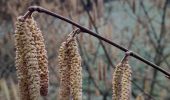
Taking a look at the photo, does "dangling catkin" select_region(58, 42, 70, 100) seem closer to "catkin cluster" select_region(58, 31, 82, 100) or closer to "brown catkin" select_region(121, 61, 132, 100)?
"catkin cluster" select_region(58, 31, 82, 100)

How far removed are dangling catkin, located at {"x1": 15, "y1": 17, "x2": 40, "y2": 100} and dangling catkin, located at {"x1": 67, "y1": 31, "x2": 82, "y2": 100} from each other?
11cm

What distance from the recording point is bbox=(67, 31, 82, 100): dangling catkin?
Result: 855 millimetres

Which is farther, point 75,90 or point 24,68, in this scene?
point 75,90

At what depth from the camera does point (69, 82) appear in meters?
0.86

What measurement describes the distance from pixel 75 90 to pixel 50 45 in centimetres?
338

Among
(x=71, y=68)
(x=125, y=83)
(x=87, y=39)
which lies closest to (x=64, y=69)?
(x=71, y=68)

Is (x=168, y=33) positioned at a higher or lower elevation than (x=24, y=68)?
higher

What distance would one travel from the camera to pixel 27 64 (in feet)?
2.46

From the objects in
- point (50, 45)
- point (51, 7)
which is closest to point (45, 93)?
point (51, 7)

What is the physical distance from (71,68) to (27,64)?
5.0 inches

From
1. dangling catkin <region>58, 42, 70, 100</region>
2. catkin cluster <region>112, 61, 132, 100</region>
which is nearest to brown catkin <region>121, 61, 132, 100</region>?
catkin cluster <region>112, 61, 132, 100</region>

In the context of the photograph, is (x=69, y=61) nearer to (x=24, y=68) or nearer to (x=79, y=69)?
(x=79, y=69)

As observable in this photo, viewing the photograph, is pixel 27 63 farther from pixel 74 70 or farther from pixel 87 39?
pixel 87 39

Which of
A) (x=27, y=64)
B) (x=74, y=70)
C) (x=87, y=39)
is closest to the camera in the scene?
(x=27, y=64)
